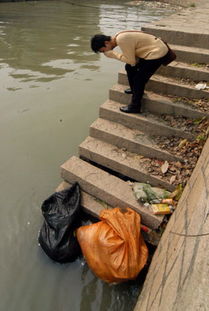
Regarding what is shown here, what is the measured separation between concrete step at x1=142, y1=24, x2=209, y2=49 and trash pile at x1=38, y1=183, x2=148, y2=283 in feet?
8.72

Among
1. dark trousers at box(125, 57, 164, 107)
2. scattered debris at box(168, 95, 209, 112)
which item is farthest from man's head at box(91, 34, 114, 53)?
scattered debris at box(168, 95, 209, 112)

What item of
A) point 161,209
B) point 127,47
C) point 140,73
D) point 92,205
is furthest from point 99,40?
point 161,209

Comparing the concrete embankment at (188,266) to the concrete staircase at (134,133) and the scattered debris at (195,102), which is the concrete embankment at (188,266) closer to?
the concrete staircase at (134,133)

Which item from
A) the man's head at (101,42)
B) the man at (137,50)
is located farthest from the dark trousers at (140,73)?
the man's head at (101,42)

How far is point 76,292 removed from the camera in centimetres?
254

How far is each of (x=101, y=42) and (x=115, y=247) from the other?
228 centimetres

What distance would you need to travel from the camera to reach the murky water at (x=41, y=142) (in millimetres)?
2541

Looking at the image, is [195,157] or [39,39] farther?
[39,39]

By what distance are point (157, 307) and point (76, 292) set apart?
3.99 feet

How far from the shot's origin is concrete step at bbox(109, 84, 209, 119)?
10.7ft

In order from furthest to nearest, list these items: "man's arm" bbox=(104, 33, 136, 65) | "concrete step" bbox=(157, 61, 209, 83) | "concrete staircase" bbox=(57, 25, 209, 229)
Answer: "concrete step" bbox=(157, 61, 209, 83), "concrete staircase" bbox=(57, 25, 209, 229), "man's arm" bbox=(104, 33, 136, 65)

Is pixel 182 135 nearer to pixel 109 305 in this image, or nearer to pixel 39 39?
pixel 109 305

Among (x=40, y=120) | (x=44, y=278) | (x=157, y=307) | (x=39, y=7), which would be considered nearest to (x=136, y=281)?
(x=44, y=278)

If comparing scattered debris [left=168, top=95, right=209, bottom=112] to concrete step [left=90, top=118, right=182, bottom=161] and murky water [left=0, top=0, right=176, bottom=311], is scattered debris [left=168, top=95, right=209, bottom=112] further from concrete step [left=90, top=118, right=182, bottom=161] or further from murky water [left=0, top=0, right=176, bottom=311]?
murky water [left=0, top=0, right=176, bottom=311]
